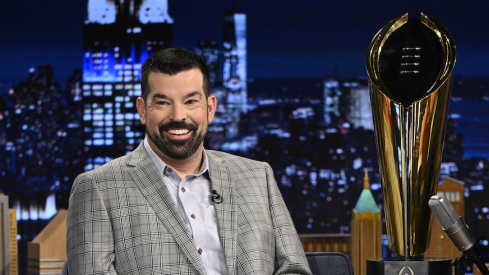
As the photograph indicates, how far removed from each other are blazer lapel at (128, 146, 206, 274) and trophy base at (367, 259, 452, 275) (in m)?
0.50

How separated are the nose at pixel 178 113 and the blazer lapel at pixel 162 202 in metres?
Answer: 0.17

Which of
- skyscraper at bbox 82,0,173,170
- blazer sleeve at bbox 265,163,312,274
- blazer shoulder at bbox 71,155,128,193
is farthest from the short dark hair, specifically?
skyscraper at bbox 82,0,173,170

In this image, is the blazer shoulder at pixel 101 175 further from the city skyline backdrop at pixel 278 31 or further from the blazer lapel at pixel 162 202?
the city skyline backdrop at pixel 278 31

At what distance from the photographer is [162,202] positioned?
1.58m

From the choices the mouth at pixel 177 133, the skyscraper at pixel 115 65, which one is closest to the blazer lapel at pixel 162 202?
the mouth at pixel 177 133

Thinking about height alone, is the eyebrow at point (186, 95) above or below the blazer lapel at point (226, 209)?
above

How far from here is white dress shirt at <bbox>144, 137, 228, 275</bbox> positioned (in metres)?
1.62

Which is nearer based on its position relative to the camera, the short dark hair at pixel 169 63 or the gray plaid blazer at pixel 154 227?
the gray plaid blazer at pixel 154 227

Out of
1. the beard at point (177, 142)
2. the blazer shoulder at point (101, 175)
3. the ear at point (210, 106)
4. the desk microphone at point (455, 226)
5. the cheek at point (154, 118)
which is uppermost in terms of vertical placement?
the ear at point (210, 106)

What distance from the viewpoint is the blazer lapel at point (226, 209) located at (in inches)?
63.1

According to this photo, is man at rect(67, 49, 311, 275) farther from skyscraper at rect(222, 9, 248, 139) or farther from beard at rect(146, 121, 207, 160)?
skyscraper at rect(222, 9, 248, 139)

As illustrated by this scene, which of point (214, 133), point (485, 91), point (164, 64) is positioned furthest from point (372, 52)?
point (485, 91)

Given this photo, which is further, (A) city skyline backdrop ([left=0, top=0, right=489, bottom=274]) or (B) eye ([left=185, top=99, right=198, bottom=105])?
(A) city skyline backdrop ([left=0, top=0, right=489, bottom=274])

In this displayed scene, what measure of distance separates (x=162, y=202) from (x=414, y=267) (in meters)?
0.72
